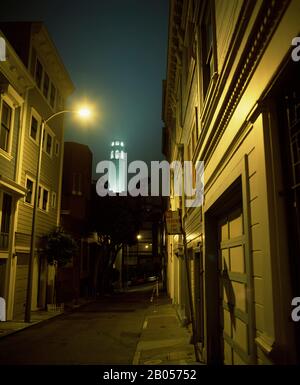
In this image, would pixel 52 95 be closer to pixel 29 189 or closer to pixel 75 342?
pixel 29 189

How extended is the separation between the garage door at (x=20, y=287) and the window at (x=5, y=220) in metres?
1.69

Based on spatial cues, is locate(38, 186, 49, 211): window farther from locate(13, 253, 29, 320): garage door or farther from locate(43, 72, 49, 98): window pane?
locate(43, 72, 49, 98): window pane

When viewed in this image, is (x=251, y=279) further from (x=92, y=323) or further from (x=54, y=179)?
(x=54, y=179)

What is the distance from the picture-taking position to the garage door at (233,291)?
490 centimetres

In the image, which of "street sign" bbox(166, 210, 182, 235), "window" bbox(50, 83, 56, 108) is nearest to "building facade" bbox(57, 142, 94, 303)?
"window" bbox(50, 83, 56, 108)

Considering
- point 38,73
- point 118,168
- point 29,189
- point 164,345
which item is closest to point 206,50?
point 164,345

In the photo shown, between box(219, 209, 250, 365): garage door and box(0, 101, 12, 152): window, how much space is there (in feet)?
37.7

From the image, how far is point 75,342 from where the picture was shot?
1086 cm

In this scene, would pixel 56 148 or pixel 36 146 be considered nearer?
pixel 36 146

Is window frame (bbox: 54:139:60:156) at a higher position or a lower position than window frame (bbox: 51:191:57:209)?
higher

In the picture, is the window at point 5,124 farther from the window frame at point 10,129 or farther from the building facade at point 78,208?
the building facade at point 78,208

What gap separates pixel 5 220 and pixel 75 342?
22.4 ft

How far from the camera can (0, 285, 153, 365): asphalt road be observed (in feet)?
28.9

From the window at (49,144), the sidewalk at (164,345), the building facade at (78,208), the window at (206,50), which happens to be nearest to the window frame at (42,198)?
the window at (49,144)
